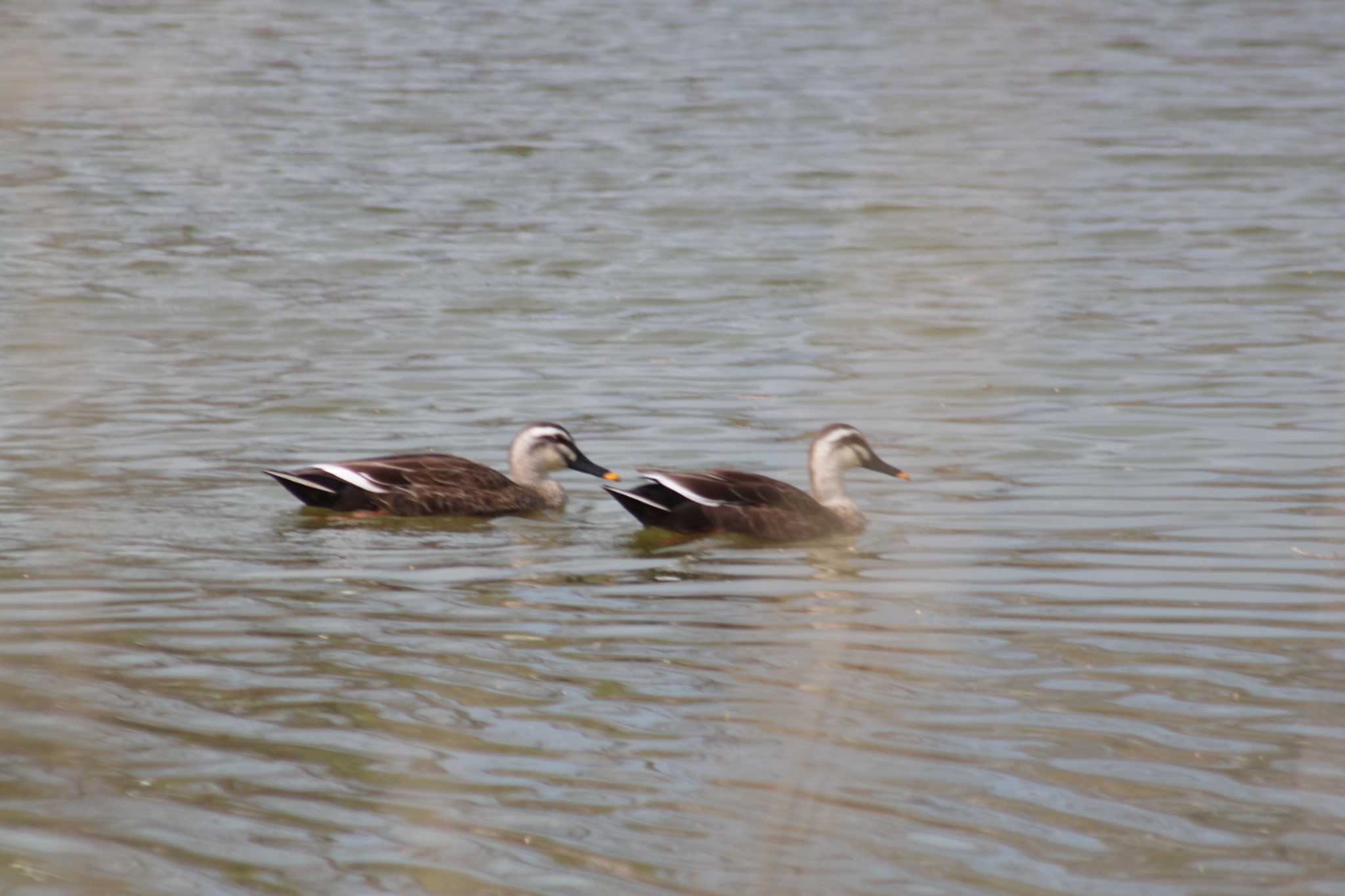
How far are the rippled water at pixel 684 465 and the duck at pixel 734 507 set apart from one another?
167 millimetres

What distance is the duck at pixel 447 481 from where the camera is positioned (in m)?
10.7

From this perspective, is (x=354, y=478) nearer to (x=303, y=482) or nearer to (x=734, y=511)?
(x=303, y=482)

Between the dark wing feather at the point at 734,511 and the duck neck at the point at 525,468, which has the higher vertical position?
the duck neck at the point at 525,468

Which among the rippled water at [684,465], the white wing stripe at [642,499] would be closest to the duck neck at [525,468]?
the rippled water at [684,465]

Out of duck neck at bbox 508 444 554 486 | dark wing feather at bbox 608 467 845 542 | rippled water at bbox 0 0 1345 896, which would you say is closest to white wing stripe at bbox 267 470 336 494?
rippled water at bbox 0 0 1345 896

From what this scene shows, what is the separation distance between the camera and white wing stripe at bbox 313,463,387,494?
10648mm

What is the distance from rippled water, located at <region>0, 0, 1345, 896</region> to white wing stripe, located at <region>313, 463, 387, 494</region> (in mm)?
193

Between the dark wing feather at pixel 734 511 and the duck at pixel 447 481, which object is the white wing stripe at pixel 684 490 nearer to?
the dark wing feather at pixel 734 511

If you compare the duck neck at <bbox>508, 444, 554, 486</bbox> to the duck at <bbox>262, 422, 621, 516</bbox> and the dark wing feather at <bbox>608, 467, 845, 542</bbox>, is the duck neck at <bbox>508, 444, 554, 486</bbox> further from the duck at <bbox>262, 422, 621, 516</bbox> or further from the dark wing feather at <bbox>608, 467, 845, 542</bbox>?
the dark wing feather at <bbox>608, 467, 845, 542</bbox>

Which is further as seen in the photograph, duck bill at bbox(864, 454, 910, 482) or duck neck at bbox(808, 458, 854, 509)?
duck bill at bbox(864, 454, 910, 482)

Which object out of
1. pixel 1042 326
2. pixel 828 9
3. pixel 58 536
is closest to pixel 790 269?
pixel 1042 326

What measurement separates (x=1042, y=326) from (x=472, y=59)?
17.2 metres

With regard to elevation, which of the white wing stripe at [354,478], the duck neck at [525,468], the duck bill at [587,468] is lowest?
the white wing stripe at [354,478]

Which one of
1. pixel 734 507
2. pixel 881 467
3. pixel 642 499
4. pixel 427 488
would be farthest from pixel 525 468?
pixel 881 467
